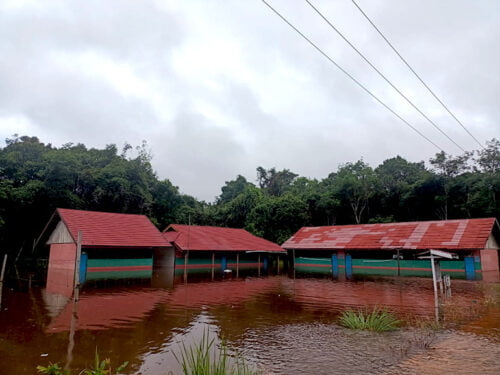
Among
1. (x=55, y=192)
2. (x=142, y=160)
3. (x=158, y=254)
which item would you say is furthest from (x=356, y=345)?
(x=142, y=160)

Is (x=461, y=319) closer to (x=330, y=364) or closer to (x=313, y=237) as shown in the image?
(x=330, y=364)

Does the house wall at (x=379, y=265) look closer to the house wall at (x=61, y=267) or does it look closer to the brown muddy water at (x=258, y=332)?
the brown muddy water at (x=258, y=332)

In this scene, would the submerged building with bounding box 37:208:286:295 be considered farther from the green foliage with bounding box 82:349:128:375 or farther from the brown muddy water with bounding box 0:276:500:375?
the green foliage with bounding box 82:349:128:375

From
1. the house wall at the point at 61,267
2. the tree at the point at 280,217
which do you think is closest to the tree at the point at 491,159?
the tree at the point at 280,217

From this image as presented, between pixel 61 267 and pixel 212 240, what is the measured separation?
11134 millimetres

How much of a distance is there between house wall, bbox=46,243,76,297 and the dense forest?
3977mm

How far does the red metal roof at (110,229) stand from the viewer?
76.4 feet

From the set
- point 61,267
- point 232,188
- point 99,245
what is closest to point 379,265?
point 99,245

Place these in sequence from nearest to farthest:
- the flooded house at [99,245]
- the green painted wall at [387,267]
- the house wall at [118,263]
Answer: the flooded house at [99,245] < the house wall at [118,263] < the green painted wall at [387,267]

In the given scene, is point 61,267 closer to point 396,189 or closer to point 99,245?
point 99,245

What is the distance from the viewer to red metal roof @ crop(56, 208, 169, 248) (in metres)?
23.3

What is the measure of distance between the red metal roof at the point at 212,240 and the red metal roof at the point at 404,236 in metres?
3.40

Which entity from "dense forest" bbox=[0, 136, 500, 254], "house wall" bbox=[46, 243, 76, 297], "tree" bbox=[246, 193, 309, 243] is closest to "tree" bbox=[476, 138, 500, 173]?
"dense forest" bbox=[0, 136, 500, 254]

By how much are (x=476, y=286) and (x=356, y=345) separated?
15.0 metres
